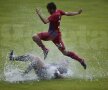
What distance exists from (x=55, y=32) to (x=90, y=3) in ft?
22.3

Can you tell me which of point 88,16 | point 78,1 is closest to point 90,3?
point 78,1

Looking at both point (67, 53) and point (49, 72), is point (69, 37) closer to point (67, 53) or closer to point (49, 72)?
point (67, 53)

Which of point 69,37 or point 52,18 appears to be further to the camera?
point 69,37

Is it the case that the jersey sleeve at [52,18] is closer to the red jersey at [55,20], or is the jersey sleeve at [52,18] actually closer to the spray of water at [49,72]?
the red jersey at [55,20]

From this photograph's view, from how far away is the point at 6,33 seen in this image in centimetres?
1023

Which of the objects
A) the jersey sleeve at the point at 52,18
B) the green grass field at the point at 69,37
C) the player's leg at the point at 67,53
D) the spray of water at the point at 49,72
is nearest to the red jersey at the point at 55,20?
the jersey sleeve at the point at 52,18

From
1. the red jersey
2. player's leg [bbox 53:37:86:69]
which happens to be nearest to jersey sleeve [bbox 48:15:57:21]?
the red jersey

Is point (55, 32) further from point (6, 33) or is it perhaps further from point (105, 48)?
point (6, 33)

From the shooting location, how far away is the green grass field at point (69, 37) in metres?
7.04

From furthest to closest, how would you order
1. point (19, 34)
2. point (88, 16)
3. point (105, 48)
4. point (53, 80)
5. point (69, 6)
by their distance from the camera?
1. point (69, 6)
2. point (88, 16)
3. point (19, 34)
4. point (105, 48)
5. point (53, 80)

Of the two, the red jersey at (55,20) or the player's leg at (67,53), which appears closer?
the red jersey at (55,20)

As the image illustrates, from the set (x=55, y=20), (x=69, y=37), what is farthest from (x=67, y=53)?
(x=69, y=37)

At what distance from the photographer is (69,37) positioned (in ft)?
33.0

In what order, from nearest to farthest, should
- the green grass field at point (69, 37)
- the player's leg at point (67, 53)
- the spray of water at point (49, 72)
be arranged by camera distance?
the green grass field at point (69, 37)
the spray of water at point (49, 72)
the player's leg at point (67, 53)
